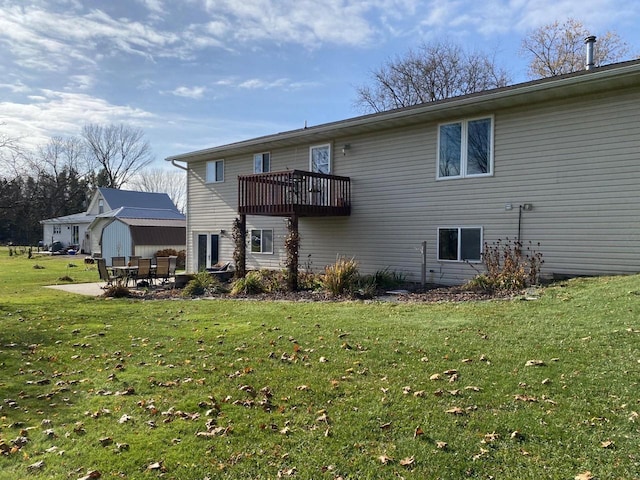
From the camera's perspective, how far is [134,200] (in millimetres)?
40750

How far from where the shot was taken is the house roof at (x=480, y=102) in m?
9.41

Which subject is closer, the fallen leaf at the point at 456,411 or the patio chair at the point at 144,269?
the fallen leaf at the point at 456,411

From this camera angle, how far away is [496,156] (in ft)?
38.0

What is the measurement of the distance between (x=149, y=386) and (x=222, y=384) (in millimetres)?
788

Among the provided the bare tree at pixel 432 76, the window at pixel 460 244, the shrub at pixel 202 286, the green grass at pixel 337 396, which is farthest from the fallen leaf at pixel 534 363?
the bare tree at pixel 432 76

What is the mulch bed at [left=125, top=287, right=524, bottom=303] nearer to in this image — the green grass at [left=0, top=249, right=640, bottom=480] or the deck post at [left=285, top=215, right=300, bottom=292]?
the deck post at [left=285, top=215, right=300, bottom=292]

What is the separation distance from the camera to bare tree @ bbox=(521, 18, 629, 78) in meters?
24.0

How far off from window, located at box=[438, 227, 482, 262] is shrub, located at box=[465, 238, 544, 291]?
0.33m

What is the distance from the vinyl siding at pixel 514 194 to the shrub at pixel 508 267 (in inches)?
9.3

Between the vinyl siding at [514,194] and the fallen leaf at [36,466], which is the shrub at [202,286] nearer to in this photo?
the vinyl siding at [514,194]

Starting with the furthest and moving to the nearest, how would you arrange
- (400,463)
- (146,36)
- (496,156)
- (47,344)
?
(146,36) < (496,156) < (47,344) < (400,463)

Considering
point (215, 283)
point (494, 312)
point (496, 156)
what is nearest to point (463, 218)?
point (496, 156)

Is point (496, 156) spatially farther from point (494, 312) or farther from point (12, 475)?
point (12, 475)

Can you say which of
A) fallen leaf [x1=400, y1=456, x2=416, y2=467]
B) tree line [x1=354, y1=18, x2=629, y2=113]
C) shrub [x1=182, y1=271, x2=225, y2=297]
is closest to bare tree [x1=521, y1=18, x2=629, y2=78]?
tree line [x1=354, y1=18, x2=629, y2=113]
